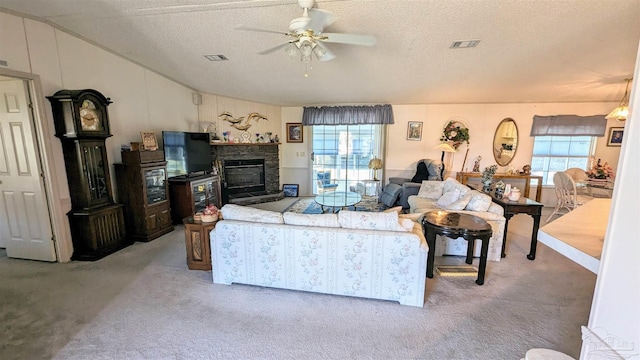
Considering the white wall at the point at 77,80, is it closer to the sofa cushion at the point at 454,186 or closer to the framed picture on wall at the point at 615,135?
the sofa cushion at the point at 454,186

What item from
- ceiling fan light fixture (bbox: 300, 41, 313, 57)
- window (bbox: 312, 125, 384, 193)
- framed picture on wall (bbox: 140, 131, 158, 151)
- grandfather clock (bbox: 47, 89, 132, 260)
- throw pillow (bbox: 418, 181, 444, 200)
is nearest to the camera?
ceiling fan light fixture (bbox: 300, 41, 313, 57)

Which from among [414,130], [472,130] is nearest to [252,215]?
[414,130]

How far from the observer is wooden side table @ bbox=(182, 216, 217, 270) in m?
2.99

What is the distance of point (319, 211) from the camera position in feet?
18.0

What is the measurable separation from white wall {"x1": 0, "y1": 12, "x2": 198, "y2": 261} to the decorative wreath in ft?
19.1

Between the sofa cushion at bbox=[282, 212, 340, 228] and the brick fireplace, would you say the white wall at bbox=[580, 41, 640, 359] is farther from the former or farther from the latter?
the brick fireplace

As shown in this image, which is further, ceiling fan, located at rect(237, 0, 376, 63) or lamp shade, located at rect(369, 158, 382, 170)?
lamp shade, located at rect(369, 158, 382, 170)

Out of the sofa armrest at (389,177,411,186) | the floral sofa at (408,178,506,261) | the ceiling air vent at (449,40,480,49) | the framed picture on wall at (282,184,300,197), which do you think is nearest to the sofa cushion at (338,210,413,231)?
the floral sofa at (408,178,506,261)

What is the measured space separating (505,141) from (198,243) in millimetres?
6602

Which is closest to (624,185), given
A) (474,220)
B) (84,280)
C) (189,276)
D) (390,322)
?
(390,322)

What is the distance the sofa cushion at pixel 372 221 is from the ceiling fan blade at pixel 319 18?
162 centimetres

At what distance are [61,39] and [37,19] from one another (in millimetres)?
266

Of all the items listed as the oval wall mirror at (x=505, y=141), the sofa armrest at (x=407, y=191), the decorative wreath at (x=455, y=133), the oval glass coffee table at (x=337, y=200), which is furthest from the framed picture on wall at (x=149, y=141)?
the oval wall mirror at (x=505, y=141)

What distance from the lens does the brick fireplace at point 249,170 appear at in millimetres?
5848
